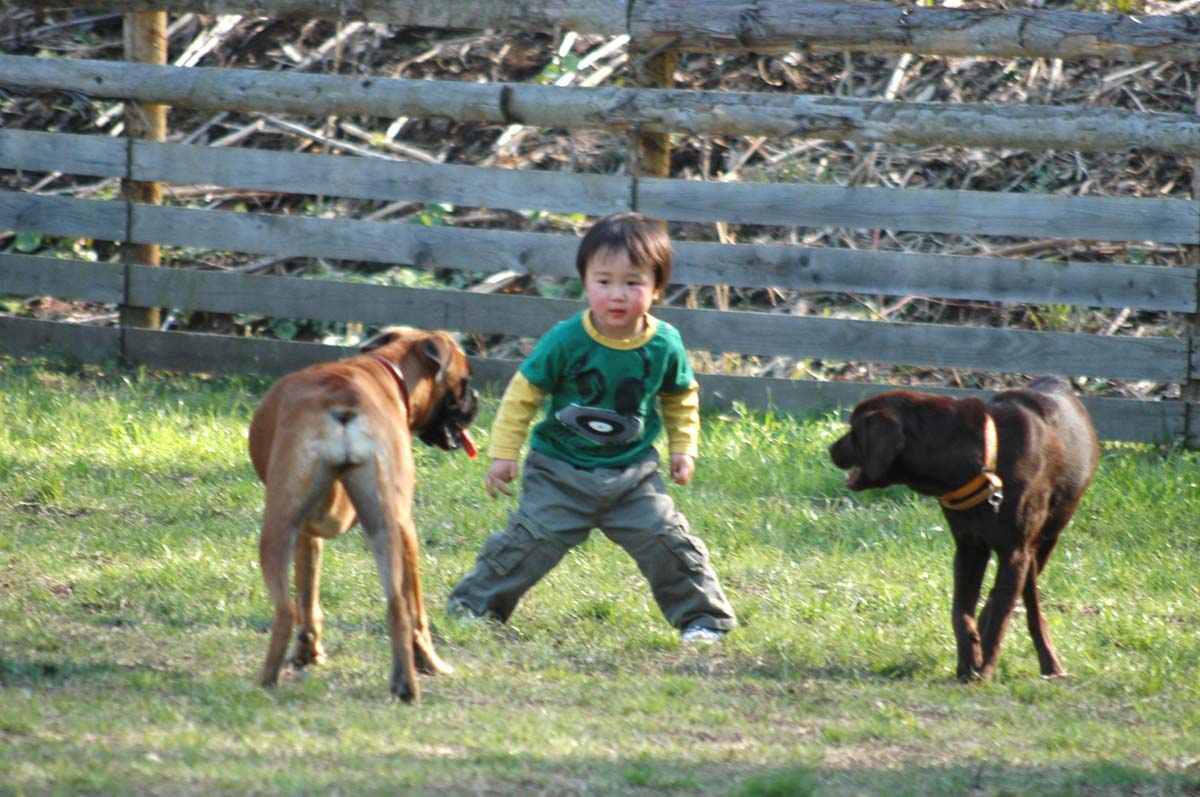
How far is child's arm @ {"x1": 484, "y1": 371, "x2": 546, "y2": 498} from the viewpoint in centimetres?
519

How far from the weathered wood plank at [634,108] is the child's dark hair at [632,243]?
3702 millimetres

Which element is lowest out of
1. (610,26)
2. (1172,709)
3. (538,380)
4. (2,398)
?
(2,398)

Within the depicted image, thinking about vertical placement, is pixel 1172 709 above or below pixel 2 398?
above

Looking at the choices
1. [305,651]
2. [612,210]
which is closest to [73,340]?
[612,210]

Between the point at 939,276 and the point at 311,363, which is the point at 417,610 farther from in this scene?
the point at 939,276

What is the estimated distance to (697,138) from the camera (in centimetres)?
1137

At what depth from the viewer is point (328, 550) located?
20.5ft

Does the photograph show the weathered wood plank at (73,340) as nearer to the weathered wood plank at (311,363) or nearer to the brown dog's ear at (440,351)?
the weathered wood plank at (311,363)

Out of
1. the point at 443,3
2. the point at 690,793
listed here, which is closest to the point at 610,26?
the point at 443,3

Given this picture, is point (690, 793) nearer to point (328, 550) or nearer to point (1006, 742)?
point (1006, 742)

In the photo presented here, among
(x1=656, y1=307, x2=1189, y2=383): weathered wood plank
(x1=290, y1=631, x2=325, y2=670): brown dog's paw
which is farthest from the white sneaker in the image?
(x1=656, y1=307, x2=1189, y2=383): weathered wood plank

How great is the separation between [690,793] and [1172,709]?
206 cm

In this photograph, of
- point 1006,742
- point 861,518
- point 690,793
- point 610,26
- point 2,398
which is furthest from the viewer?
point 610,26

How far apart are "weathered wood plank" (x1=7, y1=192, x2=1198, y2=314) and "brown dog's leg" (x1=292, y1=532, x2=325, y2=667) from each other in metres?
4.46
